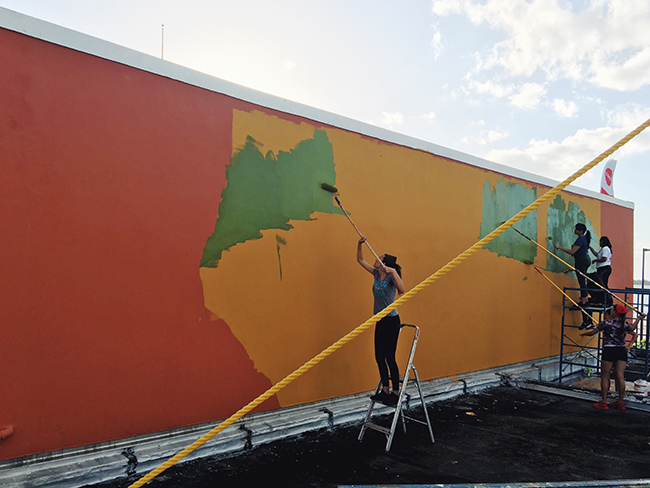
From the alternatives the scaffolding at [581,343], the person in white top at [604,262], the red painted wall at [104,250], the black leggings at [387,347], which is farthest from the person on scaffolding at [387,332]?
the person in white top at [604,262]

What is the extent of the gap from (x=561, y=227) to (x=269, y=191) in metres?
6.18

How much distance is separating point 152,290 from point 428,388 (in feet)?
11.9

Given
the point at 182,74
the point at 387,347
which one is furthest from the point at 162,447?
the point at 182,74

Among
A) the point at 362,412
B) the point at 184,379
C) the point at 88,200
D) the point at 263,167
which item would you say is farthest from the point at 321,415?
the point at 88,200

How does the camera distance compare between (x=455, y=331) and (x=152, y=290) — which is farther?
(x=455, y=331)

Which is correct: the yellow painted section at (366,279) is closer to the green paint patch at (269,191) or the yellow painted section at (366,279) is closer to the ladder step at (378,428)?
the green paint patch at (269,191)

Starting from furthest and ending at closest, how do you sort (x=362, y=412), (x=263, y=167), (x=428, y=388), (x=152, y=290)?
(x=428, y=388) → (x=362, y=412) → (x=263, y=167) → (x=152, y=290)

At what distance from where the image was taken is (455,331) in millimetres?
6129

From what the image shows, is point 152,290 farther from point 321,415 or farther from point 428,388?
point 428,388

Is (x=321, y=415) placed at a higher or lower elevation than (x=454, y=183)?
lower

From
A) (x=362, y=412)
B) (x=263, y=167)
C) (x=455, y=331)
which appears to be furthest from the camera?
(x=455, y=331)

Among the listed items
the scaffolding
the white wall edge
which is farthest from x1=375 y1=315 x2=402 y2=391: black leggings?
the scaffolding

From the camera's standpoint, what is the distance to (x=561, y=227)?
8078 mm

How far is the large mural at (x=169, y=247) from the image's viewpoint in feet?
10.3
